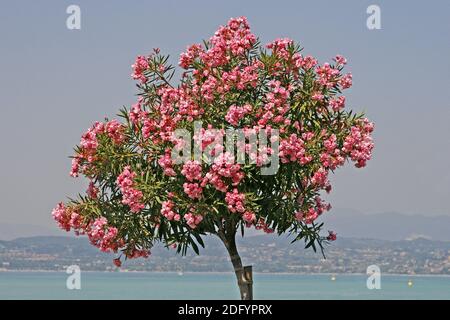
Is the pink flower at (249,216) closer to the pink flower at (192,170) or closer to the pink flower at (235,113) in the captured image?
the pink flower at (192,170)

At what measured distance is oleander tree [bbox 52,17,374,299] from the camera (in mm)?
16734

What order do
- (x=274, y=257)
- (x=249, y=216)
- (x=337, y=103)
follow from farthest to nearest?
(x=274, y=257) → (x=337, y=103) → (x=249, y=216)

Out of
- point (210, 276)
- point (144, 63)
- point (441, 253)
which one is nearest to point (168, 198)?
point (144, 63)

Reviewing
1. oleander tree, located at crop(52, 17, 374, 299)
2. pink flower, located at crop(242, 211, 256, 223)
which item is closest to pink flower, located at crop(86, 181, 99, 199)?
oleander tree, located at crop(52, 17, 374, 299)

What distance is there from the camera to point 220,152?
654 inches

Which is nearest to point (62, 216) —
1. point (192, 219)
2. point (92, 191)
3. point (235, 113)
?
point (92, 191)

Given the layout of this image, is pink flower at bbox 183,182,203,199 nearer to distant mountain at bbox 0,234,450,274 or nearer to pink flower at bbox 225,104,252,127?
pink flower at bbox 225,104,252,127

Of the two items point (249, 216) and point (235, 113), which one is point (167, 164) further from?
point (249, 216)

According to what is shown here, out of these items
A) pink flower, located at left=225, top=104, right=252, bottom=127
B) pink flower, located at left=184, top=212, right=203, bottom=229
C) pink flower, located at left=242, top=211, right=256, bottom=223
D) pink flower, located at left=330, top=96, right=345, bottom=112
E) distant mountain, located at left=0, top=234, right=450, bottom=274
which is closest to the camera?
pink flower, located at left=184, top=212, right=203, bottom=229

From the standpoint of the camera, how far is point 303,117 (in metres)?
17.6

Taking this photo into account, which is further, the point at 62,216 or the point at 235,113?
the point at 62,216
